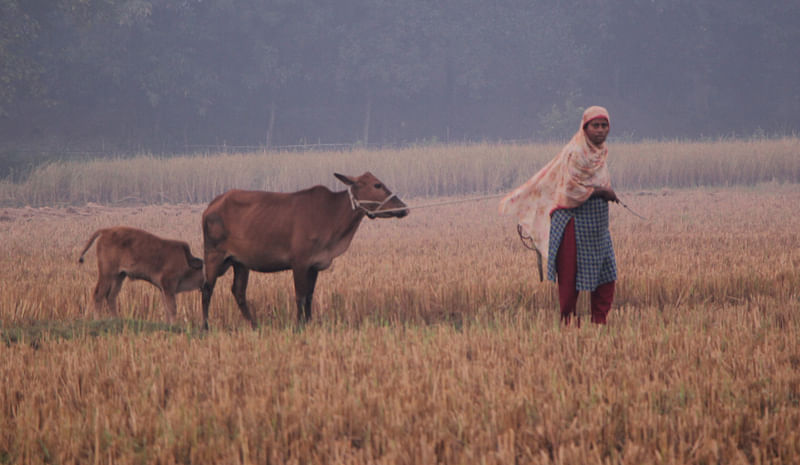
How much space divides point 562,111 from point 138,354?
41491 mm

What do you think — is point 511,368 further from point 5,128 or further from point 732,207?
point 5,128

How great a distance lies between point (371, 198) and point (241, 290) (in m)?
1.47

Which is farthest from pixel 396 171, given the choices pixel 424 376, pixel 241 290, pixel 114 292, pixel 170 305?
pixel 424 376

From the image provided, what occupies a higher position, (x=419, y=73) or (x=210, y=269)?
(x=419, y=73)

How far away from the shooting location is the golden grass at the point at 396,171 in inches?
826

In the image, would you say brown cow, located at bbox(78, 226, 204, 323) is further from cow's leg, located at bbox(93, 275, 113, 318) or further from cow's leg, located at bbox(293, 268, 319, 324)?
cow's leg, located at bbox(293, 268, 319, 324)

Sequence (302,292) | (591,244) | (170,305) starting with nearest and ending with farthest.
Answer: (591,244) < (302,292) < (170,305)

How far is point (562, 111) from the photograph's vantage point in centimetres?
4450

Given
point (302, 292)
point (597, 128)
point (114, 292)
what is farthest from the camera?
point (114, 292)

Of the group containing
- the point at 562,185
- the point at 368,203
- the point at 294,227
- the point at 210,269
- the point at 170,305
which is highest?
the point at 562,185

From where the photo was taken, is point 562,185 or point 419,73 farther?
point 419,73

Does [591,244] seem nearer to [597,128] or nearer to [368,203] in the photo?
[597,128]

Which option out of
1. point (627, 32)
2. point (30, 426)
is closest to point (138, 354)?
point (30, 426)

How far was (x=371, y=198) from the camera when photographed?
6594 millimetres
